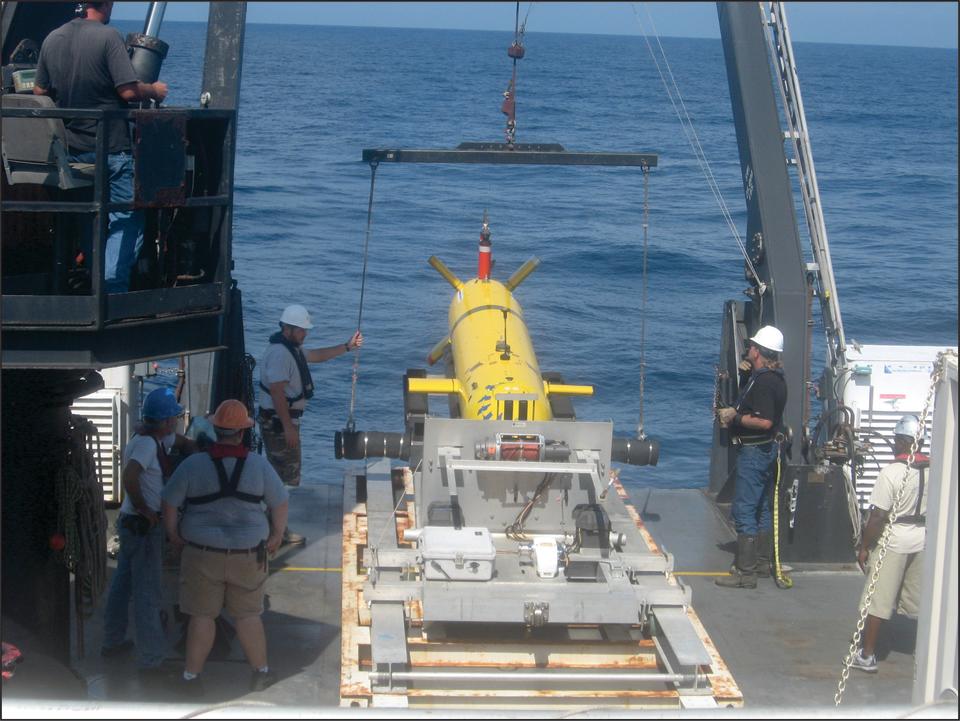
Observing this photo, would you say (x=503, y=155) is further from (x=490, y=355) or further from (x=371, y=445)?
(x=371, y=445)

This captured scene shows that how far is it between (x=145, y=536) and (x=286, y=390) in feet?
7.19

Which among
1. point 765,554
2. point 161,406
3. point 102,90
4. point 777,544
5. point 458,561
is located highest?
point 102,90

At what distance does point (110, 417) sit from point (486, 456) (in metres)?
4.02

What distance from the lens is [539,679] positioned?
6.82 meters

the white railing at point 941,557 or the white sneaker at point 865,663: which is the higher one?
the white railing at point 941,557

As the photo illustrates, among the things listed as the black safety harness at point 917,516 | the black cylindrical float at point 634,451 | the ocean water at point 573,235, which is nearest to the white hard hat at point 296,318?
the black cylindrical float at point 634,451

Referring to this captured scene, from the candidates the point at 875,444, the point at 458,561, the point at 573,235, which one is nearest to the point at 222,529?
the point at 458,561

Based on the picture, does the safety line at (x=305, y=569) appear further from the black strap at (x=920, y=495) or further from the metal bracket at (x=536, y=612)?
the black strap at (x=920, y=495)

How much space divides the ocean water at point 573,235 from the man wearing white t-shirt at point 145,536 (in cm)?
430

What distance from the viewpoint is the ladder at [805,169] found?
32.2 ft

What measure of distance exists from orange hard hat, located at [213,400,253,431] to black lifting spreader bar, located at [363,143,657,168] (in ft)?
10.5

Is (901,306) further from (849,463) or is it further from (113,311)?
(113,311)

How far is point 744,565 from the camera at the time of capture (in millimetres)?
8867

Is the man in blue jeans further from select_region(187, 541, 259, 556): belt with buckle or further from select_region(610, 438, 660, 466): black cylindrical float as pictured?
select_region(610, 438, 660, 466): black cylindrical float
